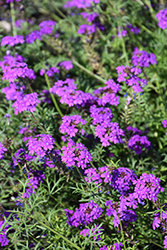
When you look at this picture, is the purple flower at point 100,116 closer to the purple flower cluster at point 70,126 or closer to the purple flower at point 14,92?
the purple flower cluster at point 70,126

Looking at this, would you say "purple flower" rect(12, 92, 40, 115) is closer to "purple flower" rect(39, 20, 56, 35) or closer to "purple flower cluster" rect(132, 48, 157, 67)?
"purple flower cluster" rect(132, 48, 157, 67)

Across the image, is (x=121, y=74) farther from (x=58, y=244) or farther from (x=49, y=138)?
(x=58, y=244)

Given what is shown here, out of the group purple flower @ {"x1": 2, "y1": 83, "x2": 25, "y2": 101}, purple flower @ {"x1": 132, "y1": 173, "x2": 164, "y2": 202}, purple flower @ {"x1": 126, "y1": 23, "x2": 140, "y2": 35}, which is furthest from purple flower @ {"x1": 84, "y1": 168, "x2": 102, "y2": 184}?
purple flower @ {"x1": 126, "y1": 23, "x2": 140, "y2": 35}

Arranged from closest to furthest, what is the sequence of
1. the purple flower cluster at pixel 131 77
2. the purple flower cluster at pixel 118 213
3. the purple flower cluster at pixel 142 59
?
the purple flower cluster at pixel 118 213 → the purple flower cluster at pixel 131 77 → the purple flower cluster at pixel 142 59

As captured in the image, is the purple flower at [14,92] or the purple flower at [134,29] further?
the purple flower at [134,29]

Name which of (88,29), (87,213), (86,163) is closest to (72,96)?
(86,163)

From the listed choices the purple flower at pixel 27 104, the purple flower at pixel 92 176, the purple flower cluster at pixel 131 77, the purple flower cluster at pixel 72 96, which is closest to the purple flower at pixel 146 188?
the purple flower at pixel 92 176

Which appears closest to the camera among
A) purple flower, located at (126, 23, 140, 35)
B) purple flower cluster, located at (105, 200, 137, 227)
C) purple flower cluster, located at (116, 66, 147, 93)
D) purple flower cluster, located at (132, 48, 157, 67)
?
purple flower cluster, located at (105, 200, 137, 227)

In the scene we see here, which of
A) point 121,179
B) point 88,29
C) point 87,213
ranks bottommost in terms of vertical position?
point 87,213

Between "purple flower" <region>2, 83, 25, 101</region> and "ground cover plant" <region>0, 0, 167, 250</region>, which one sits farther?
"purple flower" <region>2, 83, 25, 101</region>

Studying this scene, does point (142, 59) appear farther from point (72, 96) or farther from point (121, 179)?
point (121, 179)
